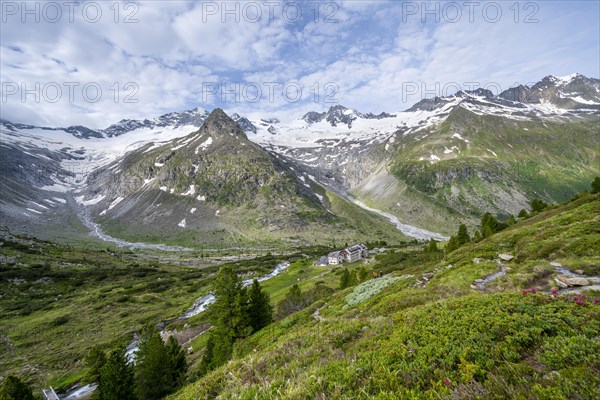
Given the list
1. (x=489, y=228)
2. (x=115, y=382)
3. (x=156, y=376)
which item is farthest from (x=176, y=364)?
(x=489, y=228)

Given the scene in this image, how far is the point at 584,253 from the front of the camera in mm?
23547

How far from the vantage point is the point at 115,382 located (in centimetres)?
2859

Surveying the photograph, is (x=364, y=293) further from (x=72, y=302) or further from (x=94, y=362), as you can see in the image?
(x=72, y=302)

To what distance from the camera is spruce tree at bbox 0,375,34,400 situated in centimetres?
2225

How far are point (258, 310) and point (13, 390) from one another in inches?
969

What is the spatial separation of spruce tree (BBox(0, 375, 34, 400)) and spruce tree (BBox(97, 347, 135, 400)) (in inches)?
226

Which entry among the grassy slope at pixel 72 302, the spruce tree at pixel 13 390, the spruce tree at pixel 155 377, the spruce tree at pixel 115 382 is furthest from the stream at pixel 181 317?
the spruce tree at pixel 13 390

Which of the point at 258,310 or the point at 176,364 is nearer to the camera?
the point at 176,364

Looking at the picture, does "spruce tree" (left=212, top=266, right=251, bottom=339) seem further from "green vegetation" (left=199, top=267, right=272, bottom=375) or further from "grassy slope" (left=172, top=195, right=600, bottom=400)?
"grassy slope" (left=172, top=195, right=600, bottom=400)

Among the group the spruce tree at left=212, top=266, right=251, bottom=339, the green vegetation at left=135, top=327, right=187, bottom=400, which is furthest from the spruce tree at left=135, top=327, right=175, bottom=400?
the spruce tree at left=212, top=266, right=251, bottom=339

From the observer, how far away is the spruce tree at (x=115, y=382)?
2827 cm

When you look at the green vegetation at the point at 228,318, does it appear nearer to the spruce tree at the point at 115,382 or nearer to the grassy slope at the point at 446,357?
the spruce tree at the point at 115,382

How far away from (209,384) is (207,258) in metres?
177

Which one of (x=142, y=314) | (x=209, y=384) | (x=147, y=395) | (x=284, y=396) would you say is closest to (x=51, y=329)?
(x=142, y=314)
